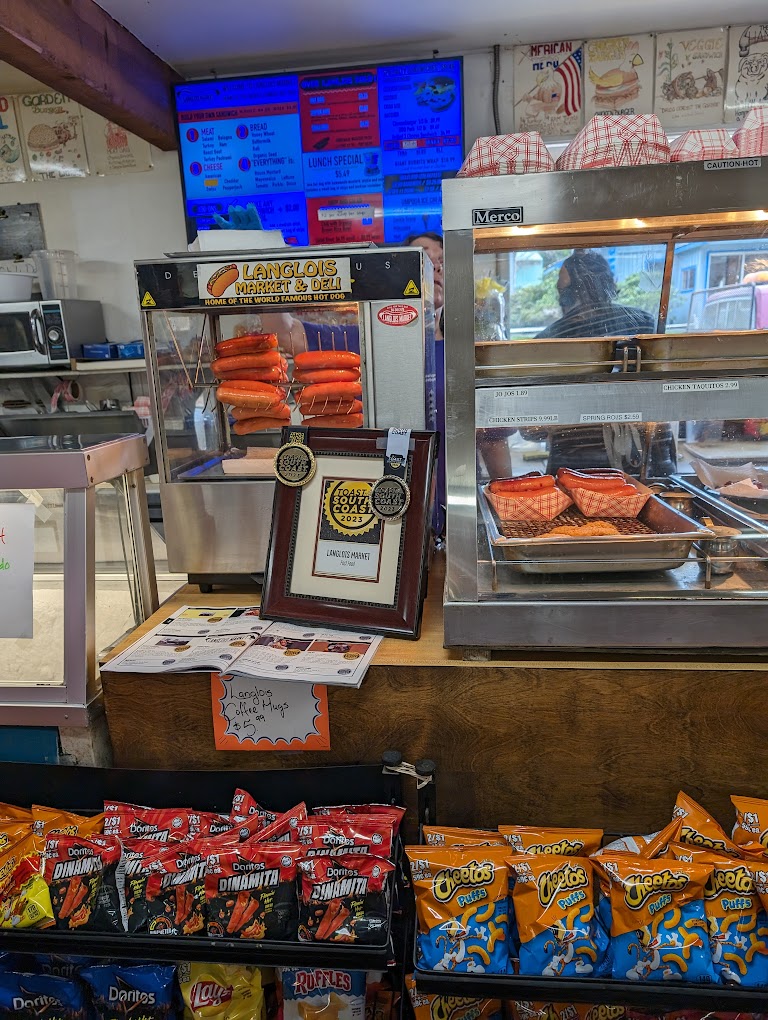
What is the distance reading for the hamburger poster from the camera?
10.3 ft

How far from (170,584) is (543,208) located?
4.85 feet

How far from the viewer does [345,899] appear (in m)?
1.24

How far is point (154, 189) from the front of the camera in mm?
3535

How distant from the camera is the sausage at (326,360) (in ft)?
5.83

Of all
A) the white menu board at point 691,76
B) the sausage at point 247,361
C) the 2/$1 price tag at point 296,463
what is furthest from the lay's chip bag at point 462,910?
the white menu board at point 691,76

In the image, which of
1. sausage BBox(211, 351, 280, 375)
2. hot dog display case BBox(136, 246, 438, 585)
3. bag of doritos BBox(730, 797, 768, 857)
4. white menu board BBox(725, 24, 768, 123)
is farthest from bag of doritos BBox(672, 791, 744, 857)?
white menu board BBox(725, 24, 768, 123)

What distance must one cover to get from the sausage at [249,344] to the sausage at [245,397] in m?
A: 0.09

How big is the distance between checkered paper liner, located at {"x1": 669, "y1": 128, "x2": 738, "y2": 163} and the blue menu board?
211cm

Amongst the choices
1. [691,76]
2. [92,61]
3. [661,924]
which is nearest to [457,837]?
[661,924]

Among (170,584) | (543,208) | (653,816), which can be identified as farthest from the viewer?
(170,584)

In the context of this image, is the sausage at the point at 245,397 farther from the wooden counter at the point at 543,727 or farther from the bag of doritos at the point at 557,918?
the bag of doritos at the point at 557,918

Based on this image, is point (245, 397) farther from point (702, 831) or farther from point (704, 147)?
point (702, 831)

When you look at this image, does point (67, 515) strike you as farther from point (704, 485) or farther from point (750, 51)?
point (750, 51)

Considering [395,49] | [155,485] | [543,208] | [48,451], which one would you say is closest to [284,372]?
[48,451]
